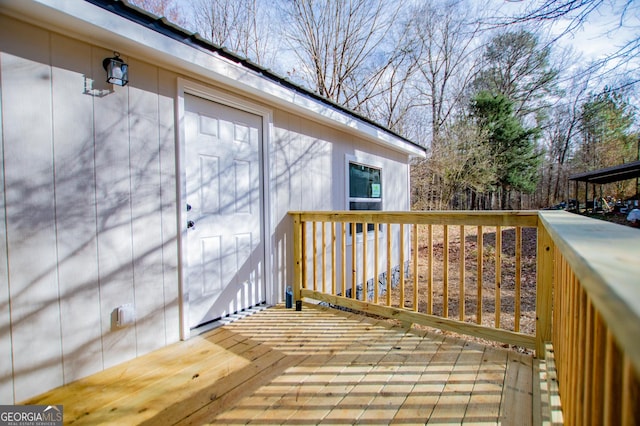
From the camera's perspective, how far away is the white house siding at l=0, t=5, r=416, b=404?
1.74m

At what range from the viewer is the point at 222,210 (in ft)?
9.52

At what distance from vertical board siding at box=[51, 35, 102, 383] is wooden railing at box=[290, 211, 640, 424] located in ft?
6.10

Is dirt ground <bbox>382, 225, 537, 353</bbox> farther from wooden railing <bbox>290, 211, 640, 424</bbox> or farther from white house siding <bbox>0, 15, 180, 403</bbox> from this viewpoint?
white house siding <bbox>0, 15, 180, 403</bbox>

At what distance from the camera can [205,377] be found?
2.01m

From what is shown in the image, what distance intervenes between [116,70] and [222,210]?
1.32 m

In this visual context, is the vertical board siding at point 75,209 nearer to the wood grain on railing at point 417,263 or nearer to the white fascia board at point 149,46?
the white fascia board at point 149,46

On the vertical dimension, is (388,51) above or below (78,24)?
above

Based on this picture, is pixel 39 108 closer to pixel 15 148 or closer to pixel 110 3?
pixel 15 148

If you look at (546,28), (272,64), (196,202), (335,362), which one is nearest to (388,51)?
(272,64)

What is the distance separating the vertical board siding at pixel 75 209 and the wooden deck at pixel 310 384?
245 millimetres

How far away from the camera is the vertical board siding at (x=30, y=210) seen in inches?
67.8

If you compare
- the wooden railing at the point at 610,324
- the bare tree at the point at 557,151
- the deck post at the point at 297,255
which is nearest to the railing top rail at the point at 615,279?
the wooden railing at the point at 610,324

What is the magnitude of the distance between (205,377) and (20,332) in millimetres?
1054

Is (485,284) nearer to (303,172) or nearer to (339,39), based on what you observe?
(303,172)
